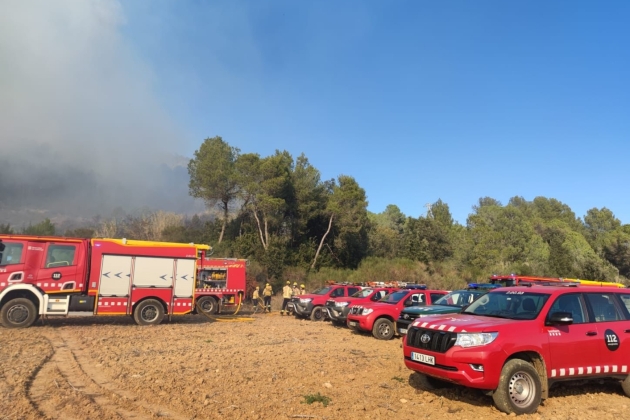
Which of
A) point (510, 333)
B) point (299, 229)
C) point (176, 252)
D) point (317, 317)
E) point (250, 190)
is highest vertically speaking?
point (250, 190)

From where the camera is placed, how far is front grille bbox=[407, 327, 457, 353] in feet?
19.2

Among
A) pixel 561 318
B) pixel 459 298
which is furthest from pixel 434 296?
pixel 561 318

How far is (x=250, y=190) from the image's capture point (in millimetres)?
36219

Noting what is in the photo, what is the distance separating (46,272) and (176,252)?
4.14m

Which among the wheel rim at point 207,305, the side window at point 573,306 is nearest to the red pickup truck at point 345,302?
the wheel rim at point 207,305

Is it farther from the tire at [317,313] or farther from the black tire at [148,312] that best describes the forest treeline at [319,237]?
the black tire at [148,312]

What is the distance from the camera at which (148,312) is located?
1518 cm

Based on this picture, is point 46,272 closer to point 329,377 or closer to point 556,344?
point 329,377

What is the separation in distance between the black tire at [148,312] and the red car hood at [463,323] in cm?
1138

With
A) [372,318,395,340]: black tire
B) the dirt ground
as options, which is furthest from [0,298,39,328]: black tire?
[372,318,395,340]: black tire

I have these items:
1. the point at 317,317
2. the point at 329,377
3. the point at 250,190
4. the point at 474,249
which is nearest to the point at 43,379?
the point at 329,377

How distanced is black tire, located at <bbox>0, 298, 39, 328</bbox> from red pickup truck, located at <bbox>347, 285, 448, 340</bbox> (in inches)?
382

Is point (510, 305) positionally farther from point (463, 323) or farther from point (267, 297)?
point (267, 297)

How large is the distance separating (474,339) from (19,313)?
13.2m
